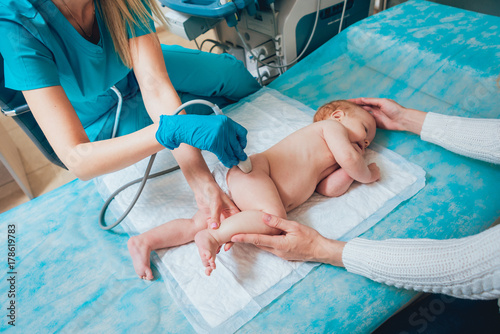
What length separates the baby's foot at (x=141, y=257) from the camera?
103 cm

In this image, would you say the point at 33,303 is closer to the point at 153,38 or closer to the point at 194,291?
the point at 194,291

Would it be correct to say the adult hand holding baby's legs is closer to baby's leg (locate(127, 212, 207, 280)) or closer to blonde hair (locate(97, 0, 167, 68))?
baby's leg (locate(127, 212, 207, 280))

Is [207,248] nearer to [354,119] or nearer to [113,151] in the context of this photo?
[113,151]

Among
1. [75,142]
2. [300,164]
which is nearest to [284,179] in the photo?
[300,164]

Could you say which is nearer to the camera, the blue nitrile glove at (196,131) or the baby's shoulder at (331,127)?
the blue nitrile glove at (196,131)

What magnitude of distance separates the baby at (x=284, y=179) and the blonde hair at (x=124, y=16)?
562mm

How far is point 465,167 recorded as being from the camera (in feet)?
4.03

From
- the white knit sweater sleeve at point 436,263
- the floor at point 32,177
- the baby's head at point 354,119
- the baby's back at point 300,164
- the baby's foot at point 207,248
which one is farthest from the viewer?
the floor at point 32,177

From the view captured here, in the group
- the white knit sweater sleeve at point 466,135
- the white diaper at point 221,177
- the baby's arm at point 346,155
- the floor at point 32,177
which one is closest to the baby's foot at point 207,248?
the white diaper at point 221,177

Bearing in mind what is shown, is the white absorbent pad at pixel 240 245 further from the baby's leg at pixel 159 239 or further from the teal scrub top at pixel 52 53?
the teal scrub top at pixel 52 53

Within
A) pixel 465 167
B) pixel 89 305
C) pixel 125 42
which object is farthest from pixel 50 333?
pixel 465 167

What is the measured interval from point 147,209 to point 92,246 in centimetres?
23

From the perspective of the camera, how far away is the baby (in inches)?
39.0

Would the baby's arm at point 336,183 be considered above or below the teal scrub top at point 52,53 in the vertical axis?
below
